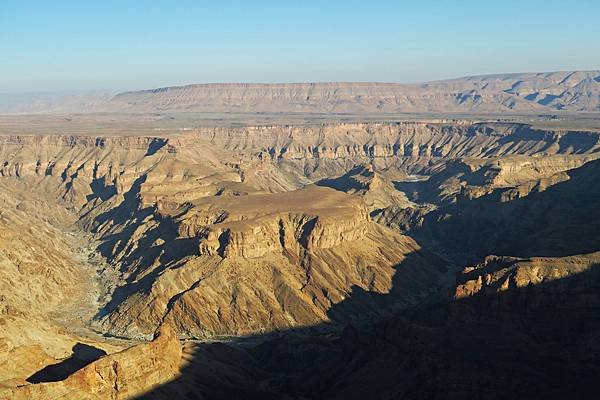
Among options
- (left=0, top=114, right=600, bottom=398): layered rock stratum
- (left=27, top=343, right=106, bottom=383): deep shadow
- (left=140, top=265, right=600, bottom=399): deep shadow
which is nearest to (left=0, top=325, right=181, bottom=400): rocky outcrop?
(left=0, top=114, right=600, bottom=398): layered rock stratum

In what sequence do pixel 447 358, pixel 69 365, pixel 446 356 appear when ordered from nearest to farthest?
pixel 447 358 < pixel 446 356 < pixel 69 365

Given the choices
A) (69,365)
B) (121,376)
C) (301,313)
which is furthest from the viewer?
(301,313)

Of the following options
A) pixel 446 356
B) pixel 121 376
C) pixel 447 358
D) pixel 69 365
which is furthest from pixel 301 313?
pixel 121 376

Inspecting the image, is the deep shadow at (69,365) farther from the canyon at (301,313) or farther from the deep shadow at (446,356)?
the deep shadow at (446,356)

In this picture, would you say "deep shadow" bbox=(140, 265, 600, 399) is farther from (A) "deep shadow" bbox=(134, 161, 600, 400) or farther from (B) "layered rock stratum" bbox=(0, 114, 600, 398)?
(B) "layered rock stratum" bbox=(0, 114, 600, 398)

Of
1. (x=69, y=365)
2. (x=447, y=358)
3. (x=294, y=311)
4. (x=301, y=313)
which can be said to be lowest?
(x=301, y=313)

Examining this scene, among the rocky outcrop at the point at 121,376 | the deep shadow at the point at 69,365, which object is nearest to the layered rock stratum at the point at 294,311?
the rocky outcrop at the point at 121,376

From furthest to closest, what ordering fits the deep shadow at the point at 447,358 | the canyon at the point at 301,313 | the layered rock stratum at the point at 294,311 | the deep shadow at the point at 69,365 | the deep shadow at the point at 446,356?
the layered rock stratum at the point at 294,311, the canyon at the point at 301,313, the deep shadow at the point at 69,365, the deep shadow at the point at 446,356, the deep shadow at the point at 447,358

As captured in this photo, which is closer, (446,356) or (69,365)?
(446,356)

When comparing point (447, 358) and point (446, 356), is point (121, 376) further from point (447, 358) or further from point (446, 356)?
point (446, 356)
